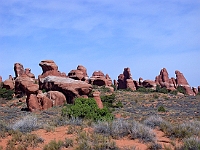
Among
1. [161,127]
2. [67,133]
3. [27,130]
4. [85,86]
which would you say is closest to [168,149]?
[161,127]

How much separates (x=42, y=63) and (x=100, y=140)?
3690 centimetres

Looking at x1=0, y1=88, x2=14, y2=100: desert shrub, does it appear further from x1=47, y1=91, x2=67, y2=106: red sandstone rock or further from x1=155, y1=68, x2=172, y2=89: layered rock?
x1=155, y1=68, x2=172, y2=89: layered rock

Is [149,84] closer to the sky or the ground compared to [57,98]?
closer to the sky

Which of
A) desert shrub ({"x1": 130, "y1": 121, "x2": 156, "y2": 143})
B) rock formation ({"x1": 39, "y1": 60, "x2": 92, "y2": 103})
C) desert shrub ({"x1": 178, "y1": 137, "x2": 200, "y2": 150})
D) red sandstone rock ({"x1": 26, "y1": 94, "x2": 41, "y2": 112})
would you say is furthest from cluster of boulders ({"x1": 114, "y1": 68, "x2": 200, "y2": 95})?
desert shrub ({"x1": 178, "y1": 137, "x2": 200, "y2": 150})

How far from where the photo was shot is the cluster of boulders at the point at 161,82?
71812 mm

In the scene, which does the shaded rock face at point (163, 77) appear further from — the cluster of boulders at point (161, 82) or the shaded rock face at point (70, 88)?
the shaded rock face at point (70, 88)

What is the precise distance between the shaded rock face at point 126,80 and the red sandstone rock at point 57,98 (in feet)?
128

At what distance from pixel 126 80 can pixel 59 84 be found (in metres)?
39.8

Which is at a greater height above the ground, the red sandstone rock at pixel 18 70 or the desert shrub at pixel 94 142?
the red sandstone rock at pixel 18 70

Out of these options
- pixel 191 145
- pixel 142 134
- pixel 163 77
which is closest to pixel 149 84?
pixel 163 77

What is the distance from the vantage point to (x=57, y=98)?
3309 centimetres

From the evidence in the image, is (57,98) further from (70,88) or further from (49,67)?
(49,67)

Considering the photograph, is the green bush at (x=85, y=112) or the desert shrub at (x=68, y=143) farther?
the green bush at (x=85, y=112)

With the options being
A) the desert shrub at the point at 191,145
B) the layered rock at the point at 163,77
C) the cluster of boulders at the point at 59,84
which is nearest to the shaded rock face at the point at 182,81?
the cluster of boulders at the point at 59,84
